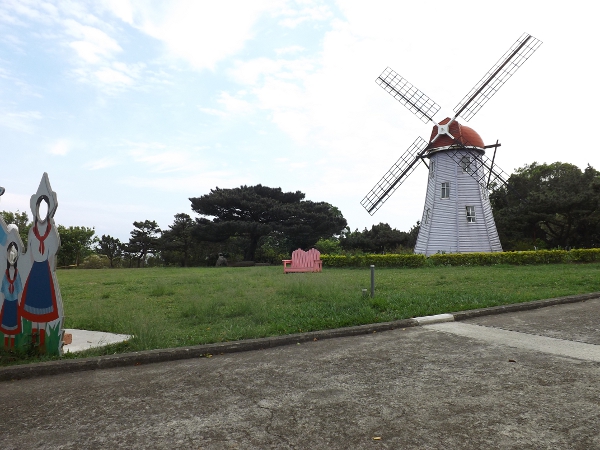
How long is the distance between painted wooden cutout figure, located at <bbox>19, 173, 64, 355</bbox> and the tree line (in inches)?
1059

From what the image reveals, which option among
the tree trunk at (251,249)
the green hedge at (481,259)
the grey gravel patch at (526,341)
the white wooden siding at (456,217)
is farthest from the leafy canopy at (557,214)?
the grey gravel patch at (526,341)

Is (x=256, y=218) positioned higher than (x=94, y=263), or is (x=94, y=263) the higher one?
(x=256, y=218)

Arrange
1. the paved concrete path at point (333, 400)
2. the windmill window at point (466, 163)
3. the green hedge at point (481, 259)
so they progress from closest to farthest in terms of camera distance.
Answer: the paved concrete path at point (333, 400) < the green hedge at point (481, 259) < the windmill window at point (466, 163)

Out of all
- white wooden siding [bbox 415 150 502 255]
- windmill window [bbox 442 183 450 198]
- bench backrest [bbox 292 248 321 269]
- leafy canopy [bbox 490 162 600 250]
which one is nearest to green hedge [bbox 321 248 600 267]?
white wooden siding [bbox 415 150 502 255]

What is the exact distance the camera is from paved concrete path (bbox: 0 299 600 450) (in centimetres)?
272

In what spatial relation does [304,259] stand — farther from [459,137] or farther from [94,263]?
[94,263]

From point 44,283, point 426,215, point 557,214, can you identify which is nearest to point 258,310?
point 44,283

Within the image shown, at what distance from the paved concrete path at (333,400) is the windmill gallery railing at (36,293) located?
81cm

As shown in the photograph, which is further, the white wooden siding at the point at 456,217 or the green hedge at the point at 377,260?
the white wooden siding at the point at 456,217

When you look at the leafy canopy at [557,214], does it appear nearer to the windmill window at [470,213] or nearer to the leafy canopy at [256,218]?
the windmill window at [470,213]

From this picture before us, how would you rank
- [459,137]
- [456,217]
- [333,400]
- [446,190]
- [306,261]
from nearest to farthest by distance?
[333,400] → [306,261] → [456,217] → [459,137] → [446,190]

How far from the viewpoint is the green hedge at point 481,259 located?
754 inches

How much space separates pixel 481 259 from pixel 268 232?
62.3 feet

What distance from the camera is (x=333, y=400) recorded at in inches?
132
